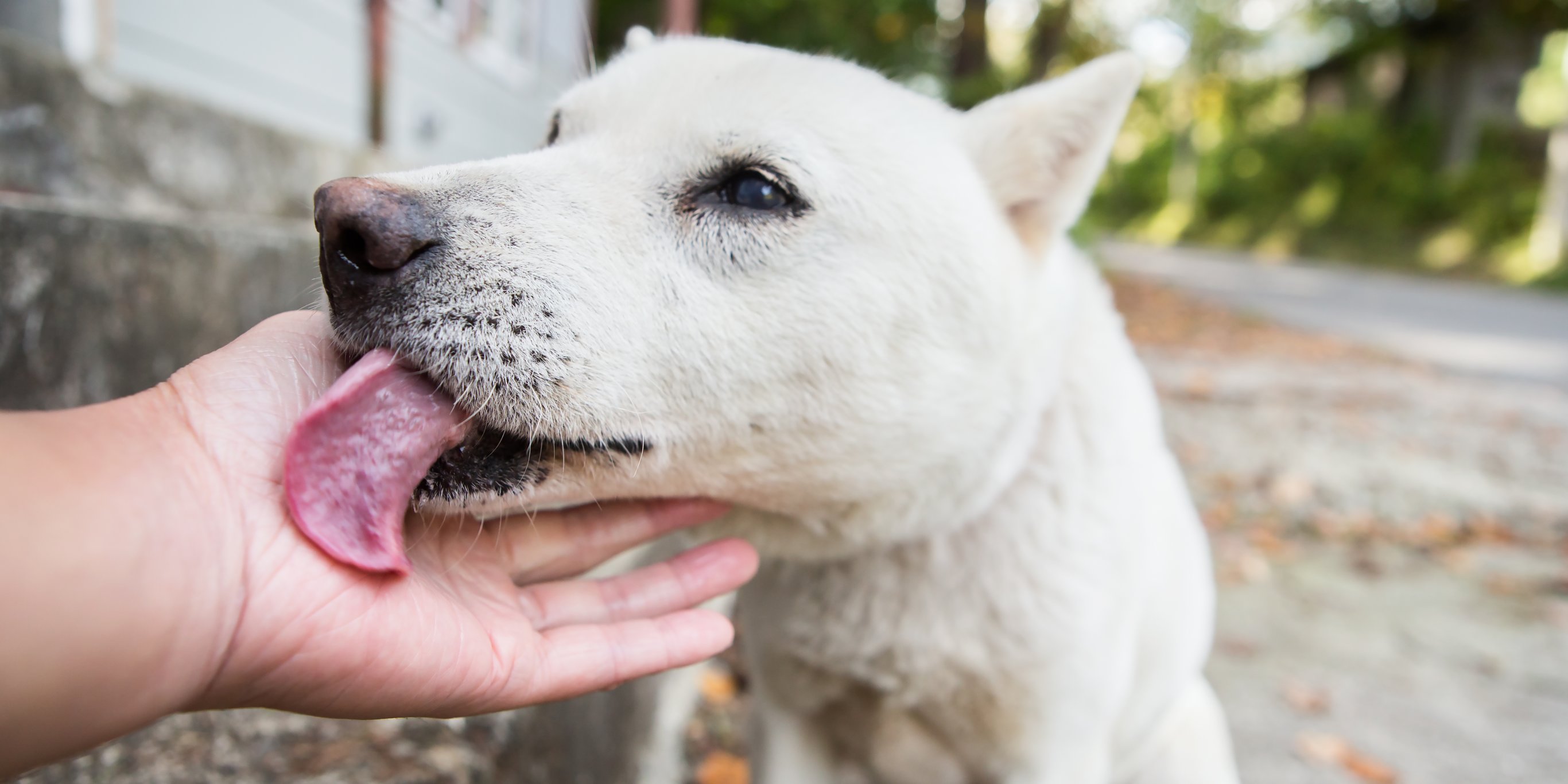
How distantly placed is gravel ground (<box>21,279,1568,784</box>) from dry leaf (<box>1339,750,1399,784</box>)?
1 centimetres

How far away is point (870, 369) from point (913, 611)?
0.62 meters

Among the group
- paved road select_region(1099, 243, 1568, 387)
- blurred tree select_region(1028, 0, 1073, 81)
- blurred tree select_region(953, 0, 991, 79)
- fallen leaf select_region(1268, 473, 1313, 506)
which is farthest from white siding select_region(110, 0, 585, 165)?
paved road select_region(1099, 243, 1568, 387)

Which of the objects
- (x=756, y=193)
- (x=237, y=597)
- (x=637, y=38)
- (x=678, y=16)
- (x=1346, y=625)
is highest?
(x=678, y=16)

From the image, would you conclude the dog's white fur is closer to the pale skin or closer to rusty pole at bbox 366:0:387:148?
the pale skin

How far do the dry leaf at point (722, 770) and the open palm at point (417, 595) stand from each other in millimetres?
1541

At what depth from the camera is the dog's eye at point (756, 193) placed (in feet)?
5.22

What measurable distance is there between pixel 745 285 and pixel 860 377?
26cm

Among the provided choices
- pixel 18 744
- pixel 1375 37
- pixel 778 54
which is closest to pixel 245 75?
pixel 778 54

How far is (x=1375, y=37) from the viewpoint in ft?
95.9

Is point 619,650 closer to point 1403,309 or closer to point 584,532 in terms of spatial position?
point 584,532

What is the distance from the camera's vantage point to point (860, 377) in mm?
1575

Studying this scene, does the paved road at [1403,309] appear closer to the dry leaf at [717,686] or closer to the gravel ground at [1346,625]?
the gravel ground at [1346,625]

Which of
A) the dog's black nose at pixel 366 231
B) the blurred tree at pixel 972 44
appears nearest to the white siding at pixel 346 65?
the dog's black nose at pixel 366 231

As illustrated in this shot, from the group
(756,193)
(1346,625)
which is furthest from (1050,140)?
(1346,625)
